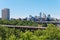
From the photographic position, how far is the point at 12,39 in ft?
53.7

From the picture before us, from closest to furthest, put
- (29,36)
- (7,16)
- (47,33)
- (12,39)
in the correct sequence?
(12,39) → (29,36) → (47,33) → (7,16)

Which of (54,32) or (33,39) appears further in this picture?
(54,32)

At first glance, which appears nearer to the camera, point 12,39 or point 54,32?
point 12,39

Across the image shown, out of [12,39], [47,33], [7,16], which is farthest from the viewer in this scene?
[7,16]

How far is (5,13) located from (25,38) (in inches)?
3324

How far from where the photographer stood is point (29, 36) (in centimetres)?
1748

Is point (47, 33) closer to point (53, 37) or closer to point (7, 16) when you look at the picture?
point (53, 37)

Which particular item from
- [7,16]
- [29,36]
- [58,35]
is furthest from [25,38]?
[7,16]

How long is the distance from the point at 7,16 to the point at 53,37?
81945mm

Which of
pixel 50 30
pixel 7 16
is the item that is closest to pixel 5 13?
pixel 7 16

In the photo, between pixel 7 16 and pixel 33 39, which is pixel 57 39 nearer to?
pixel 33 39

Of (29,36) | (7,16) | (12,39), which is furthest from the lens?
(7,16)

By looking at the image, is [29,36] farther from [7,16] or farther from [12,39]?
[7,16]

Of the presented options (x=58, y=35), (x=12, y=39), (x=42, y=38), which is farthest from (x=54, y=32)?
(x=12, y=39)
